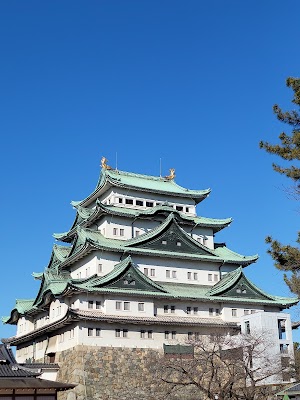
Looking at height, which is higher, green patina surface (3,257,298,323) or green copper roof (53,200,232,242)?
green copper roof (53,200,232,242)

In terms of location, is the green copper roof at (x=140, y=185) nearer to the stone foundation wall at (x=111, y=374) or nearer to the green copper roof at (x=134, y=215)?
the green copper roof at (x=134, y=215)

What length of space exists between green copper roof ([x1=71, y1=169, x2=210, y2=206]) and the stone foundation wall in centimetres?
1682

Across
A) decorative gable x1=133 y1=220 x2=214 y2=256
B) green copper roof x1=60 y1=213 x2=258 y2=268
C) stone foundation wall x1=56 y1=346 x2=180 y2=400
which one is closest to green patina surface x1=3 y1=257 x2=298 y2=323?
green copper roof x1=60 y1=213 x2=258 y2=268

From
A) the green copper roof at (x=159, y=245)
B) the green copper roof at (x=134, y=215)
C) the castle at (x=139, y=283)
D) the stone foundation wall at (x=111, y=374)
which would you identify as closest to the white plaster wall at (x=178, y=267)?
the castle at (x=139, y=283)

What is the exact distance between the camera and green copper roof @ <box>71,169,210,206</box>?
54000mm

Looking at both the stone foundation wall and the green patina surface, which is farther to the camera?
the green patina surface

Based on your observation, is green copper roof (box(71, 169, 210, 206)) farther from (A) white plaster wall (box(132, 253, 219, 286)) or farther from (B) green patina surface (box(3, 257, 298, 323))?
(B) green patina surface (box(3, 257, 298, 323))

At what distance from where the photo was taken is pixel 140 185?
55.9m

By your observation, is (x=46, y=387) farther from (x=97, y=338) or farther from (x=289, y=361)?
(x=289, y=361)

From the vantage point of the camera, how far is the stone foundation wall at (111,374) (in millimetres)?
40844

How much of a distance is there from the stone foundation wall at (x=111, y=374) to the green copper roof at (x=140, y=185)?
55.2ft

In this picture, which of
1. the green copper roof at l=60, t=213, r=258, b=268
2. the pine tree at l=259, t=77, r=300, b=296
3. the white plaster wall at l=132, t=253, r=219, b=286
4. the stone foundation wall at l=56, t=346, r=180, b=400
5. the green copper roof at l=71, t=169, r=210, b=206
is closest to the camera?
the pine tree at l=259, t=77, r=300, b=296

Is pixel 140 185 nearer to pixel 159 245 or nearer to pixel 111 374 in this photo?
pixel 159 245

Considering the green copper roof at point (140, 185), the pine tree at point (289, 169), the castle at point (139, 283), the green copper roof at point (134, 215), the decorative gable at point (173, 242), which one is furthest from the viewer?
the green copper roof at point (140, 185)
